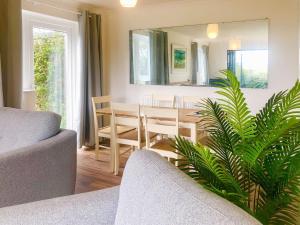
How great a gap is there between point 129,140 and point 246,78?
178 cm

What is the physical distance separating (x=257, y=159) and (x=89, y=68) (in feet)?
12.7

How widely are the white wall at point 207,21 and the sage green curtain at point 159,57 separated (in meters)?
0.12

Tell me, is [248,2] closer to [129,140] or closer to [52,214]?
[129,140]

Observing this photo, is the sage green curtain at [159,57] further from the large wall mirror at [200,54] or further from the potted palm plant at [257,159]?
the potted palm plant at [257,159]

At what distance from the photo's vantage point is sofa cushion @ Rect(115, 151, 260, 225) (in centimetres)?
64

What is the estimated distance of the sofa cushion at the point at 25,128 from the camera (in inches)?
79.9

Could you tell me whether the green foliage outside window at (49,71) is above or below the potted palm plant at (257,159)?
above

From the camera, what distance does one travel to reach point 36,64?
399 centimetres

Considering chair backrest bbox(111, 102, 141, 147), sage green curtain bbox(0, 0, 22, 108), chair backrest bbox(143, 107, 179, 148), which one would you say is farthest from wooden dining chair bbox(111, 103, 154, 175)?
sage green curtain bbox(0, 0, 22, 108)

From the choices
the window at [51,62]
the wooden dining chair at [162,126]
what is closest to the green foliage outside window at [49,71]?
the window at [51,62]

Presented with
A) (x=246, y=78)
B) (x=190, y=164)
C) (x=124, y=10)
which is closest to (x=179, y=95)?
(x=246, y=78)

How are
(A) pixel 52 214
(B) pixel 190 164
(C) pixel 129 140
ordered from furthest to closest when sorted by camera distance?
(C) pixel 129 140 < (B) pixel 190 164 < (A) pixel 52 214

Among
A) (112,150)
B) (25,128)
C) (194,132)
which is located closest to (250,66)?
(194,132)

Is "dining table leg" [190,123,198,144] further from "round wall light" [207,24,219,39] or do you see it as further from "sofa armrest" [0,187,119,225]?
"sofa armrest" [0,187,119,225]
